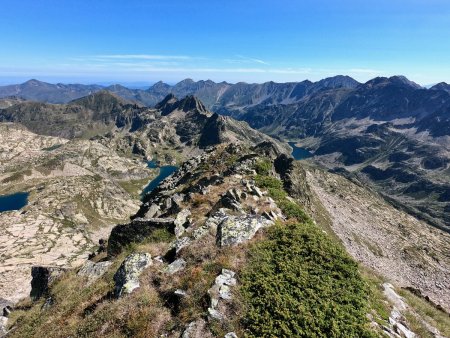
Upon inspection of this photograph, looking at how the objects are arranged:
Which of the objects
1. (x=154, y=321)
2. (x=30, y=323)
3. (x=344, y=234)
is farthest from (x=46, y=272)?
(x=344, y=234)

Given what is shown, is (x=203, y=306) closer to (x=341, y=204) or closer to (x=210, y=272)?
(x=210, y=272)

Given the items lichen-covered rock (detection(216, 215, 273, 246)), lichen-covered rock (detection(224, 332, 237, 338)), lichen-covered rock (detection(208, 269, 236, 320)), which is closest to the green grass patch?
lichen-covered rock (detection(216, 215, 273, 246))

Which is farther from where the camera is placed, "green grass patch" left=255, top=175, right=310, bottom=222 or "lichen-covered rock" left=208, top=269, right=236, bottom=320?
"green grass patch" left=255, top=175, right=310, bottom=222

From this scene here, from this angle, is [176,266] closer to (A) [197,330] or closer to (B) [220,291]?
(B) [220,291]

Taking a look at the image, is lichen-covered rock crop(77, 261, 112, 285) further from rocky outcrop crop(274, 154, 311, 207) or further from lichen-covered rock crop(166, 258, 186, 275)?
rocky outcrop crop(274, 154, 311, 207)

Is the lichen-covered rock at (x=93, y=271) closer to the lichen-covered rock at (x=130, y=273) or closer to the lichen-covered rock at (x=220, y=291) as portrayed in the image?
the lichen-covered rock at (x=130, y=273)

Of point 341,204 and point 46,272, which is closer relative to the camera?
point 46,272

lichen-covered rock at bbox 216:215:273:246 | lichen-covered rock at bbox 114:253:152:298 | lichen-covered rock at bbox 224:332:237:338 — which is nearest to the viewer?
lichen-covered rock at bbox 224:332:237:338
